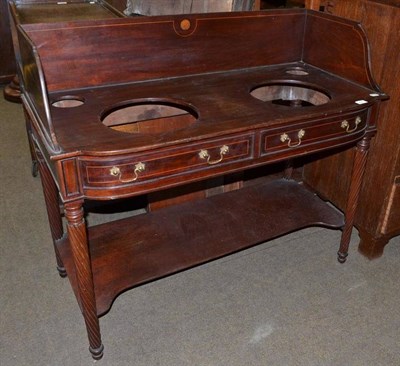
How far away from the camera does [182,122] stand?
7.48 feet

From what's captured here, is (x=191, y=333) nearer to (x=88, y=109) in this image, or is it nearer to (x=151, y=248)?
(x=151, y=248)

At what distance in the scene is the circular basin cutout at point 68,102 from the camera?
161cm

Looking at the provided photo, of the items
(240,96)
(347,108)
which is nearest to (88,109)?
(240,96)

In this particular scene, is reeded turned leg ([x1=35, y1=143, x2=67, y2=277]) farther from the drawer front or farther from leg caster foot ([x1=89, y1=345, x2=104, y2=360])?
the drawer front

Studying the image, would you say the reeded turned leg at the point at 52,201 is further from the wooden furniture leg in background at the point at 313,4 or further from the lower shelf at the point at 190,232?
the wooden furniture leg in background at the point at 313,4

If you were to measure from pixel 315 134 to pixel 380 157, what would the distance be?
20.5 inches

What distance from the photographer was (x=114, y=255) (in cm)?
187

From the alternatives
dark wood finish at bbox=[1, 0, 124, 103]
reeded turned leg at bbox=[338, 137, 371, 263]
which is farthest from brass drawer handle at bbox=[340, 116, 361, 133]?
dark wood finish at bbox=[1, 0, 124, 103]

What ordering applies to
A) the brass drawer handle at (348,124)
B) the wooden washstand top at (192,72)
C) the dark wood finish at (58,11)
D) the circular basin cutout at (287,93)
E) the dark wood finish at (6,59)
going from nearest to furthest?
1. the wooden washstand top at (192,72)
2. the brass drawer handle at (348,124)
3. the circular basin cutout at (287,93)
4. the dark wood finish at (58,11)
5. the dark wood finish at (6,59)

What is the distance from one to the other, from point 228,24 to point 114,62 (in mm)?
508

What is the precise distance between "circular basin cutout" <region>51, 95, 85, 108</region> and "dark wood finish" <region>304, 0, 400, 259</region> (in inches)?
47.9

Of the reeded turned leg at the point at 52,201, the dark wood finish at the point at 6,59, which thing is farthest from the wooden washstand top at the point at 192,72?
the dark wood finish at the point at 6,59

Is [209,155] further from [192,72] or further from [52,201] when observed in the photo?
[52,201]

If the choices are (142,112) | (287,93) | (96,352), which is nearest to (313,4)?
(287,93)
